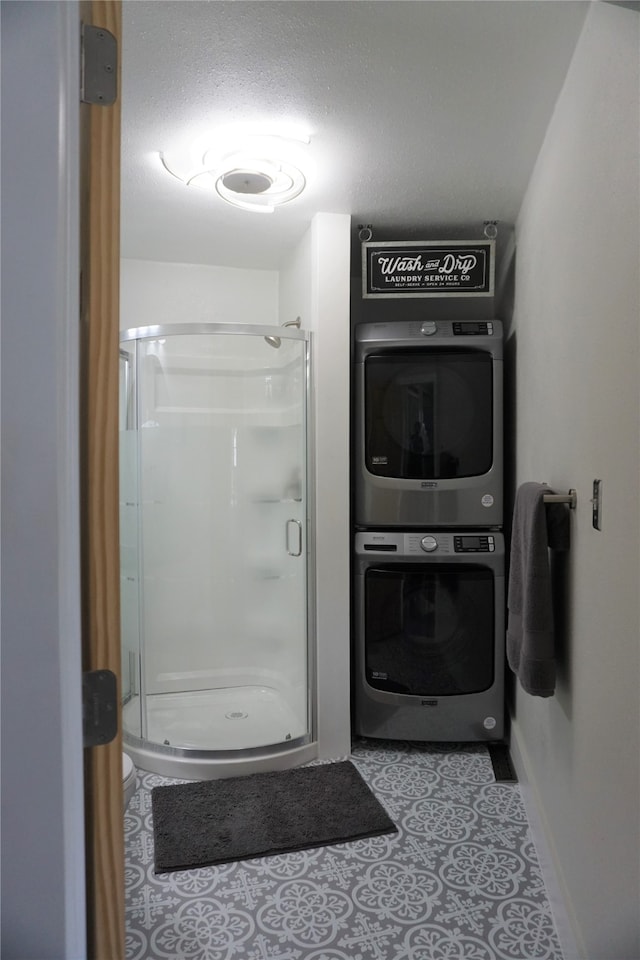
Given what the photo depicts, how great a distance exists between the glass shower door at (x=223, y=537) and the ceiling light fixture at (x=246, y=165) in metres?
0.56

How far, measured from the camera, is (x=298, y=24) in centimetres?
154

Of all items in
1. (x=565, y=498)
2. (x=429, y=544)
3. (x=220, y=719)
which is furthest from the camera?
(x=220, y=719)

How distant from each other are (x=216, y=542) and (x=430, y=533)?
993mm

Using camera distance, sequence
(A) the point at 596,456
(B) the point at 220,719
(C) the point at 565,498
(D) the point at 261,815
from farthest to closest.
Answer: (B) the point at 220,719 → (D) the point at 261,815 → (C) the point at 565,498 → (A) the point at 596,456

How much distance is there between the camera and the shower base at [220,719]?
2.70 m

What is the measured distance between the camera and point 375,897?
6.16ft

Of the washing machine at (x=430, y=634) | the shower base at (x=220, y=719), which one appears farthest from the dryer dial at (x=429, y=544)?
the shower base at (x=220, y=719)

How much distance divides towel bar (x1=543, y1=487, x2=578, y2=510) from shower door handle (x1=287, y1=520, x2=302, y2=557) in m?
1.31

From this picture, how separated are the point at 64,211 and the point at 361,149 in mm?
1648

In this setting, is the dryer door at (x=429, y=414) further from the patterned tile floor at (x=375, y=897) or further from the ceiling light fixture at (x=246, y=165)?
the patterned tile floor at (x=375, y=897)

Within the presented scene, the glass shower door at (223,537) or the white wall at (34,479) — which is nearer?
the white wall at (34,479)

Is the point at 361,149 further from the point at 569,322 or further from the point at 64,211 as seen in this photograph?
the point at 64,211

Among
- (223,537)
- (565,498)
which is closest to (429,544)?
(223,537)

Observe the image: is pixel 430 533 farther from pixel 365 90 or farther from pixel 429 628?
pixel 365 90
